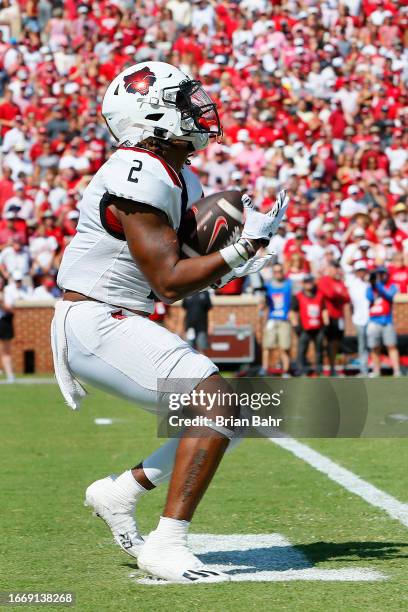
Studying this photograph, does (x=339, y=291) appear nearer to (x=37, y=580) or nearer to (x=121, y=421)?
(x=121, y=421)

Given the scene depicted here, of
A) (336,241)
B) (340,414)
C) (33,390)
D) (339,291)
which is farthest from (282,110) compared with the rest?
(340,414)

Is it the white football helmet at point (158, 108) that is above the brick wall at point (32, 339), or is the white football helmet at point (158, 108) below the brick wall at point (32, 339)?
above

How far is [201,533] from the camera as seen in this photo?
5.40 m

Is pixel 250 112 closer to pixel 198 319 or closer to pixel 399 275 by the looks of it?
pixel 399 275

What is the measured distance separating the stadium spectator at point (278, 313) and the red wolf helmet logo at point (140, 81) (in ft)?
36.9

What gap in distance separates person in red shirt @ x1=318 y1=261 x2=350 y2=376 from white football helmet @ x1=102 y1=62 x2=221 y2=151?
38.4 feet

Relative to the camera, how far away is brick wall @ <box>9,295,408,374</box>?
17062mm

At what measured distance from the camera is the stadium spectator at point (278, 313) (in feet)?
52.2

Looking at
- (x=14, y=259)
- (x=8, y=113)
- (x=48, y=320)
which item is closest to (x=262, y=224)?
(x=48, y=320)

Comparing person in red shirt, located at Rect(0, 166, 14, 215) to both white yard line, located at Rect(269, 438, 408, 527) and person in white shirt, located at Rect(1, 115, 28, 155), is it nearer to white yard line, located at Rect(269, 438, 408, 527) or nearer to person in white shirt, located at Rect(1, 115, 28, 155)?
person in white shirt, located at Rect(1, 115, 28, 155)

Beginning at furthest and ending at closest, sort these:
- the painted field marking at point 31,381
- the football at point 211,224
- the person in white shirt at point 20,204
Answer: the person in white shirt at point 20,204 < the painted field marking at point 31,381 < the football at point 211,224

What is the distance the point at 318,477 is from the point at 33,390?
7.50 m

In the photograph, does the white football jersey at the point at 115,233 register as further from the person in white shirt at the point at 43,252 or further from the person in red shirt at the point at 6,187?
the person in red shirt at the point at 6,187

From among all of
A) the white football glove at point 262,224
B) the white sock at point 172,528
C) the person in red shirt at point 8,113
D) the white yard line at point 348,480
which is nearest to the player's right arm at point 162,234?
the white football glove at point 262,224
